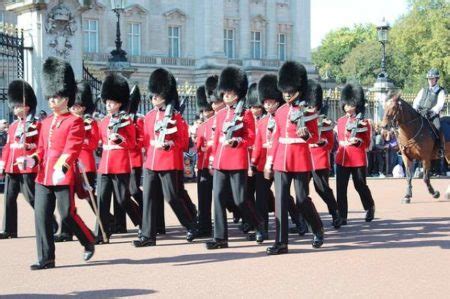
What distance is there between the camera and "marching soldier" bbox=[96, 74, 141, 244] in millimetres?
8641

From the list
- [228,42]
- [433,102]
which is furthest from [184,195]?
[228,42]

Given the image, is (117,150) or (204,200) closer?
(117,150)

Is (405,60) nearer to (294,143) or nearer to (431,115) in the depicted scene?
(431,115)

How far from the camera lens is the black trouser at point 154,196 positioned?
837 cm

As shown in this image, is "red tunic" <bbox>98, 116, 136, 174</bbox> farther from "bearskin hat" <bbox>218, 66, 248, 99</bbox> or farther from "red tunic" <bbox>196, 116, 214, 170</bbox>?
"bearskin hat" <bbox>218, 66, 248, 99</bbox>

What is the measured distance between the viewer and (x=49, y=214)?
23.5 ft

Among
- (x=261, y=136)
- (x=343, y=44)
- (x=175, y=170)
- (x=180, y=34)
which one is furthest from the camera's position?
(x=343, y=44)

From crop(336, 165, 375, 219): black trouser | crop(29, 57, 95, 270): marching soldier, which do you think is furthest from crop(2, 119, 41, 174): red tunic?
crop(336, 165, 375, 219): black trouser

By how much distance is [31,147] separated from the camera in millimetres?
8742

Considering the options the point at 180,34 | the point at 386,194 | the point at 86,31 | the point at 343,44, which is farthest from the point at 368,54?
the point at 386,194

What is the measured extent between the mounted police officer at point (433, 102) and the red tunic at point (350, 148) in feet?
11.2

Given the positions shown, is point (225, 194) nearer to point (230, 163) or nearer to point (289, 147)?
point (230, 163)

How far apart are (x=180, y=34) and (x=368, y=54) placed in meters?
20.4

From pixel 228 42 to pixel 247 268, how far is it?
3526cm
